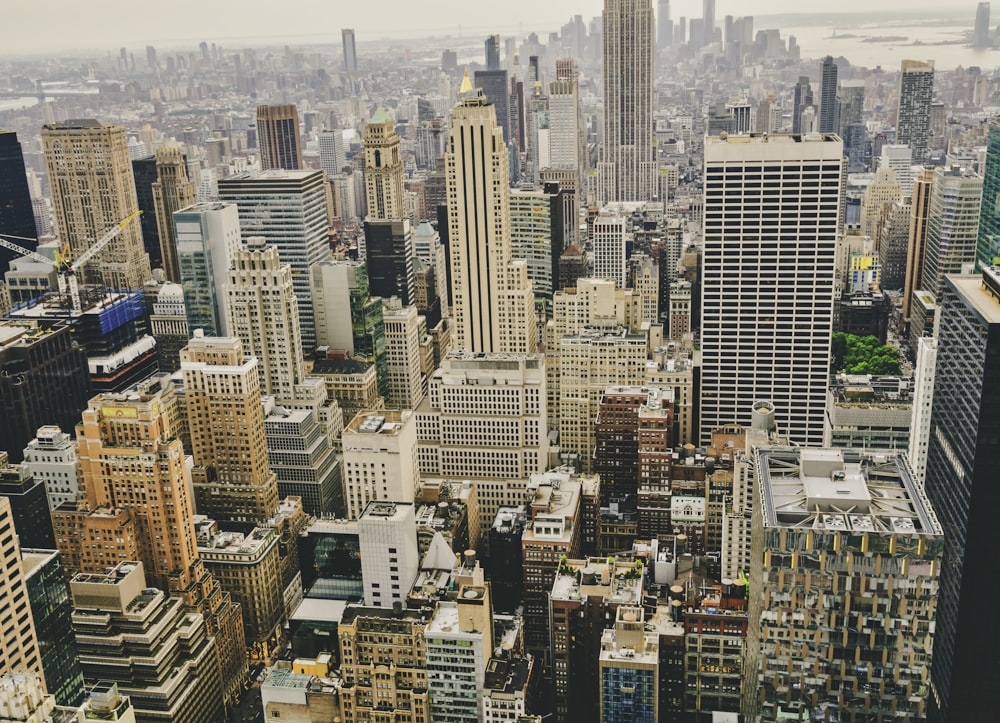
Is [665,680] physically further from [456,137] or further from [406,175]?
[406,175]

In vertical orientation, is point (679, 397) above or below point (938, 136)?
below

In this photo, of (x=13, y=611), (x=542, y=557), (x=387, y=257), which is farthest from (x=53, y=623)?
(x=387, y=257)

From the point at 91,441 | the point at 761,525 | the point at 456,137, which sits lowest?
the point at 91,441

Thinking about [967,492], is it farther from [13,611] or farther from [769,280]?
[13,611]

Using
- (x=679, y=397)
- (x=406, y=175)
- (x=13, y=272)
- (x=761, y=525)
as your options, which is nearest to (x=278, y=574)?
(x=679, y=397)

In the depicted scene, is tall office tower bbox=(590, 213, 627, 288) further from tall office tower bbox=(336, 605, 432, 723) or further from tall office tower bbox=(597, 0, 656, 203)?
tall office tower bbox=(336, 605, 432, 723)

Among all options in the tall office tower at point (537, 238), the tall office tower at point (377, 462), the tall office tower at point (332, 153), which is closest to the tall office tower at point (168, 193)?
the tall office tower at point (332, 153)

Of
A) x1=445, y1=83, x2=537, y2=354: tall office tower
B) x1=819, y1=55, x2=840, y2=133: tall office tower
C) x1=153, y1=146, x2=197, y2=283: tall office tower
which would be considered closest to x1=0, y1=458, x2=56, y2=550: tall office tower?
x1=445, y1=83, x2=537, y2=354: tall office tower

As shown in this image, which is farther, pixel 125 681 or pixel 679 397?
pixel 679 397
